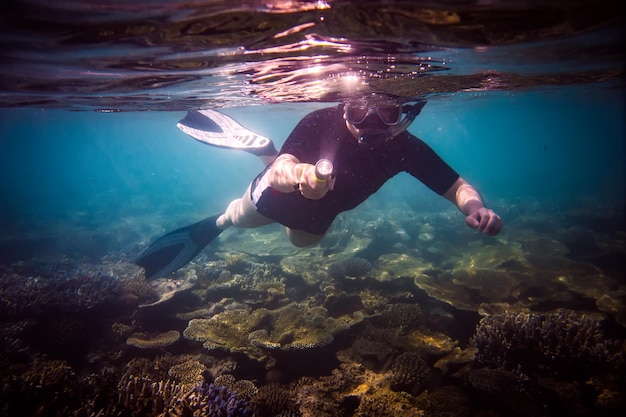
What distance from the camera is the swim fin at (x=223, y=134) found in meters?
7.46

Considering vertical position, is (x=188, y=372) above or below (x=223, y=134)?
below

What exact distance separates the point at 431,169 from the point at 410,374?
11.2ft

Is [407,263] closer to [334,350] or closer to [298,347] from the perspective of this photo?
[334,350]

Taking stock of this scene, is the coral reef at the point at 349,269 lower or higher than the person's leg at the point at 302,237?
lower

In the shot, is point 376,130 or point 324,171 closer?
point 324,171

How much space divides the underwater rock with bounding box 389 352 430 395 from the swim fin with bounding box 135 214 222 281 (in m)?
5.50

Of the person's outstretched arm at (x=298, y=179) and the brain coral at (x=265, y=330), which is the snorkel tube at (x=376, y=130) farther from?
the brain coral at (x=265, y=330)

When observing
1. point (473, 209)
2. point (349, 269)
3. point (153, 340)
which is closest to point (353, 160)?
point (473, 209)

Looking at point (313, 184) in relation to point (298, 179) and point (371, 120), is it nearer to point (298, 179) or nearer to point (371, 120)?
point (298, 179)

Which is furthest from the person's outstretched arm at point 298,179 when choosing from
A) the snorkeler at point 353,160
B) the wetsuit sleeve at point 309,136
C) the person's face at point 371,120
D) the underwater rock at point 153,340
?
the underwater rock at point 153,340

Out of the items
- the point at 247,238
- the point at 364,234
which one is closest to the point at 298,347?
the point at 364,234

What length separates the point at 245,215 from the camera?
6816mm

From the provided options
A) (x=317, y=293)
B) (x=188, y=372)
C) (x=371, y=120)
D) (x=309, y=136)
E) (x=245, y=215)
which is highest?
(x=371, y=120)

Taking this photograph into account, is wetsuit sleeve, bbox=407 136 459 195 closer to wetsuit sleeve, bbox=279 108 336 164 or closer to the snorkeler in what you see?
the snorkeler
